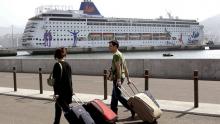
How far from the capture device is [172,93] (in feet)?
41.3

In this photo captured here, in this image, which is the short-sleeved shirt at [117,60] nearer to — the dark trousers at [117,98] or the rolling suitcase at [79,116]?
the dark trousers at [117,98]

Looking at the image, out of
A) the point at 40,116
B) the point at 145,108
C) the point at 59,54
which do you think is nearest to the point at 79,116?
the point at 59,54

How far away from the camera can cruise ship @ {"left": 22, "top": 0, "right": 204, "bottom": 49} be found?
109 metres

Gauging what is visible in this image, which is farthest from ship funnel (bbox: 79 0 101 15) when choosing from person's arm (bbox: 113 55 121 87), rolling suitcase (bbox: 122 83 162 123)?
rolling suitcase (bbox: 122 83 162 123)

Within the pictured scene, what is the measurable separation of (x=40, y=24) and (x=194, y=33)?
175 ft

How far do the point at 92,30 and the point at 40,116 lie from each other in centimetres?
10574

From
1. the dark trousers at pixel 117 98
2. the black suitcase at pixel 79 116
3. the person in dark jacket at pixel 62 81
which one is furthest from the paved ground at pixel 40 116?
the black suitcase at pixel 79 116

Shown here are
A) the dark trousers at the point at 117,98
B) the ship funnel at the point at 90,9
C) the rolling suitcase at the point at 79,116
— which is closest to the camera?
the rolling suitcase at the point at 79,116

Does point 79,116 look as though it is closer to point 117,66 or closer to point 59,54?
point 59,54

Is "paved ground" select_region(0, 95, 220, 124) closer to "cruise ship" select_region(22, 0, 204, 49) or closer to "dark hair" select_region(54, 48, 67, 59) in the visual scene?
"dark hair" select_region(54, 48, 67, 59)

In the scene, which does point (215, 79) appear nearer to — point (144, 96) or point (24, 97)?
point (24, 97)

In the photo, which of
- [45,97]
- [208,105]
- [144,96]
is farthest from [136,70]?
[144,96]

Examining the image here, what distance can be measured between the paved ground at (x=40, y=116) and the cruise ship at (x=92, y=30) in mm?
96849

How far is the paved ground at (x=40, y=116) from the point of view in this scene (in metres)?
8.26
